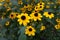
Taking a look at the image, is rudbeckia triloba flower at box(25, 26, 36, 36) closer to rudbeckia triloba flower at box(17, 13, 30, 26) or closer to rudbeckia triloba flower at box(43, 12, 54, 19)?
rudbeckia triloba flower at box(17, 13, 30, 26)

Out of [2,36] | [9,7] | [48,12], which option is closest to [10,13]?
[9,7]

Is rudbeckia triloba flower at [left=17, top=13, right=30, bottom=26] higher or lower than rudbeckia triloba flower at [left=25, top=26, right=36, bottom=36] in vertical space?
higher

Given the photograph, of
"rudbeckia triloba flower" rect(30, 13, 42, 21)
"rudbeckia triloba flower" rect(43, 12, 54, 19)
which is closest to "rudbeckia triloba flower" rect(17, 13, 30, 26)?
"rudbeckia triloba flower" rect(30, 13, 42, 21)

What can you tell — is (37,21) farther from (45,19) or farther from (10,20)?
(10,20)

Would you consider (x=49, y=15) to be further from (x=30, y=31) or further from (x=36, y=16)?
(x=30, y=31)

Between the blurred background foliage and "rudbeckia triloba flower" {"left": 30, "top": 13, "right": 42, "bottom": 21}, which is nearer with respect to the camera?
"rudbeckia triloba flower" {"left": 30, "top": 13, "right": 42, "bottom": 21}

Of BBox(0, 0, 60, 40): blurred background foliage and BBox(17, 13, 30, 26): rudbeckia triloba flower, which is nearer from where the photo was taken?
BBox(17, 13, 30, 26): rudbeckia triloba flower

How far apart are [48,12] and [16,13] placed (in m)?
0.36

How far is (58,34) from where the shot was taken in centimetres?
242

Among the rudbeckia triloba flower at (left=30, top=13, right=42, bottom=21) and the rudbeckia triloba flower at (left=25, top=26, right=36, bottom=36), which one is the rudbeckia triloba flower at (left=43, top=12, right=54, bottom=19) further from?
the rudbeckia triloba flower at (left=25, top=26, right=36, bottom=36)

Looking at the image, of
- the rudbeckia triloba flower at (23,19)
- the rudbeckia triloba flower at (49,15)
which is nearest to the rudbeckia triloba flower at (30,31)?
the rudbeckia triloba flower at (23,19)

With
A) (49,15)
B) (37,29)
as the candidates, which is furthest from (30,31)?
(49,15)

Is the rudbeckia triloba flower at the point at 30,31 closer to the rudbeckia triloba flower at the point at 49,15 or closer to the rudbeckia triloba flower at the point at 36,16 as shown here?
the rudbeckia triloba flower at the point at 36,16

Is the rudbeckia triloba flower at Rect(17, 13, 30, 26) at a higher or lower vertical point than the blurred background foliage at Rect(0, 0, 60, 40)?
higher
